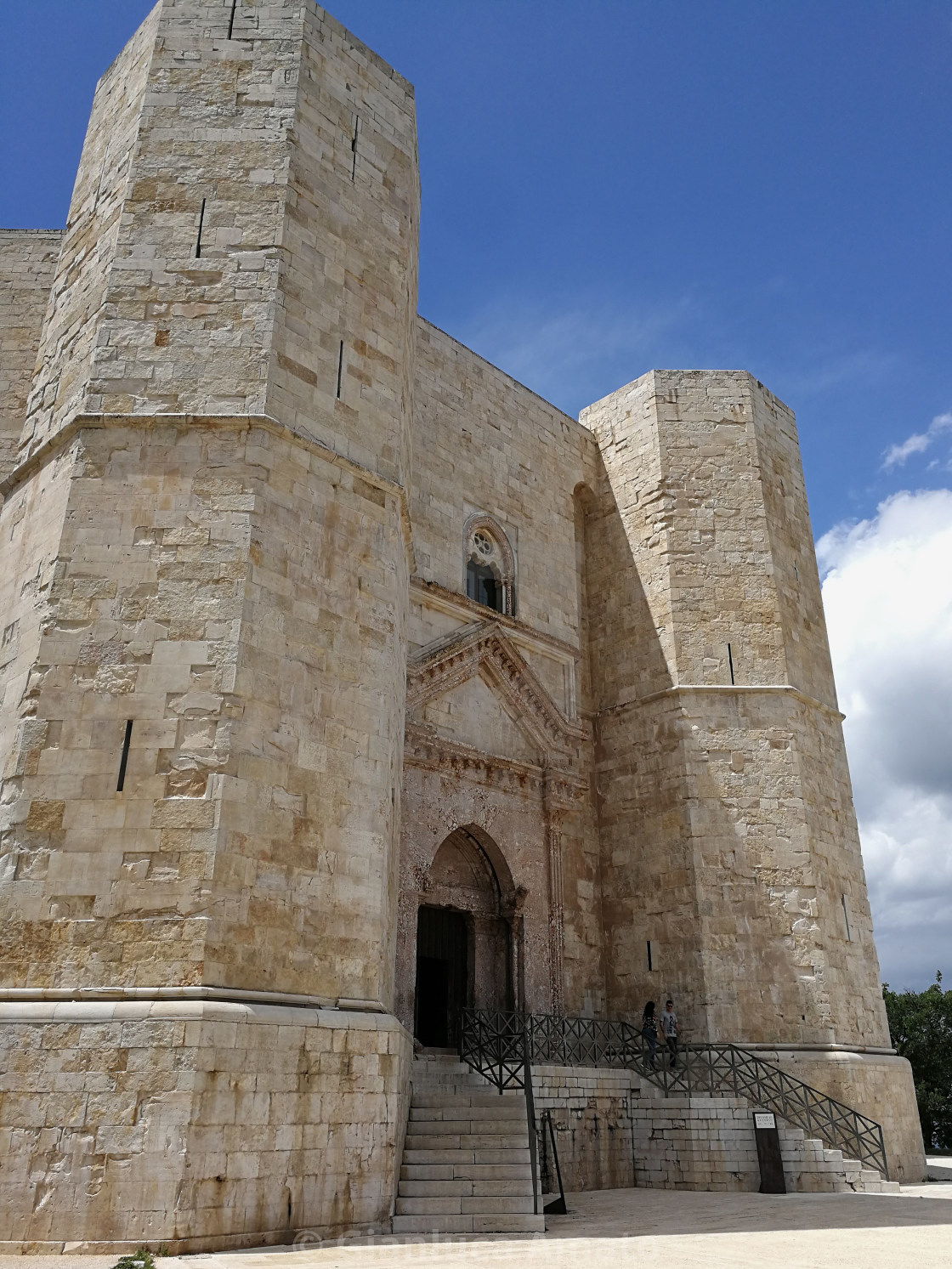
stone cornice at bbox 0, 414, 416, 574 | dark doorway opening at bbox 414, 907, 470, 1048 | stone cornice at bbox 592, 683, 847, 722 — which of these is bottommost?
dark doorway opening at bbox 414, 907, 470, 1048

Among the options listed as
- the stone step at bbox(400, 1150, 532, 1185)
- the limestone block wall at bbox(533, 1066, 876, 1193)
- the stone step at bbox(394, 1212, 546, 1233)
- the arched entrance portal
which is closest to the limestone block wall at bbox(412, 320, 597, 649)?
the arched entrance portal

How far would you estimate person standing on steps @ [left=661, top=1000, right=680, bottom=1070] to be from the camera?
1177 cm

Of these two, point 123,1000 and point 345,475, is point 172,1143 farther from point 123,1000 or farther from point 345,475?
point 345,475

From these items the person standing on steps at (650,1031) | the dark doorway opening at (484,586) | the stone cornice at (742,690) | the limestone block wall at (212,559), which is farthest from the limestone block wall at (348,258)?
the person standing on steps at (650,1031)

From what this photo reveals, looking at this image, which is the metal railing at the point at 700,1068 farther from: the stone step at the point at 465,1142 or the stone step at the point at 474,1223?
the stone step at the point at 474,1223

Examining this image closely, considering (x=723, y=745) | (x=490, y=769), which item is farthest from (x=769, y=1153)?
(x=490, y=769)

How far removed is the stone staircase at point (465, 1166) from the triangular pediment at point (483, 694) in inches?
173

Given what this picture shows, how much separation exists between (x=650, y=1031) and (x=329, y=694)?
6366mm

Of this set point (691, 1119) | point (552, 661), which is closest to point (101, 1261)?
point (691, 1119)

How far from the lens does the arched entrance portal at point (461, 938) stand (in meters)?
12.5

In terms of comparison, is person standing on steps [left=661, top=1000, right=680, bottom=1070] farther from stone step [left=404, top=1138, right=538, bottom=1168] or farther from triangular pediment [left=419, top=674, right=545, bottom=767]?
stone step [left=404, top=1138, right=538, bottom=1168]

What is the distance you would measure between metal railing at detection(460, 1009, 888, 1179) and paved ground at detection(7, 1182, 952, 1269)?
1.70m

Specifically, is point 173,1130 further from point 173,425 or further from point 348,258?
point 348,258

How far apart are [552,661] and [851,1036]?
622 centimetres
